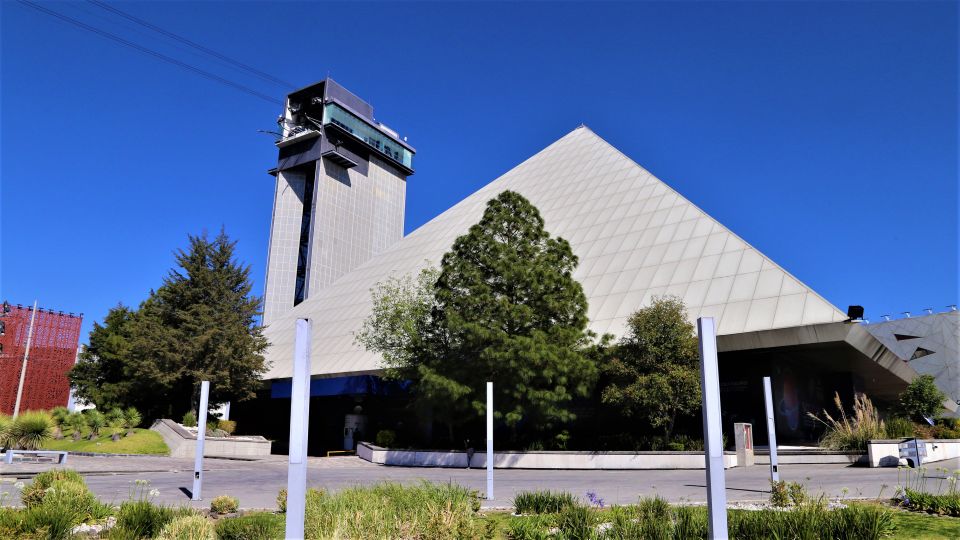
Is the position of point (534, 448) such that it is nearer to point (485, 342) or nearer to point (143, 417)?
point (485, 342)

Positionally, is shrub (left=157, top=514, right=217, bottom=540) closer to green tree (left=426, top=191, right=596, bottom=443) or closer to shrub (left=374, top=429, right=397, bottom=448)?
green tree (left=426, top=191, right=596, bottom=443)

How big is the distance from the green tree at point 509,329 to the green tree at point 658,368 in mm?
1377

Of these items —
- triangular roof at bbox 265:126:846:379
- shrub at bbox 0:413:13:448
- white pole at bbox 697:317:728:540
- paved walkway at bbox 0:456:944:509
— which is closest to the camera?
white pole at bbox 697:317:728:540

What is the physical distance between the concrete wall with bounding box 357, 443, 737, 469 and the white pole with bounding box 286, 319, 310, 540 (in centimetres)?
1716

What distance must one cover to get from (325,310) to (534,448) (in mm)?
23845

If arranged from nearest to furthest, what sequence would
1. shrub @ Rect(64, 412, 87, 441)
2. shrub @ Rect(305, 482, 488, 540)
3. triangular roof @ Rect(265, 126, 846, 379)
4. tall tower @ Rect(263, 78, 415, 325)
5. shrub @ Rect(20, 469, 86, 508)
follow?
1. shrub @ Rect(305, 482, 488, 540)
2. shrub @ Rect(20, 469, 86, 508)
3. triangular roof @ Rect(265, 126, 846, 379)
4. shrub @ Rect(64, 412, 87, 441)
5. tall tower @ Rect(263, 78, 415, 325)

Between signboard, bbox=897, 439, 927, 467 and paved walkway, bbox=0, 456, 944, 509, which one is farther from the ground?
signboard, bbox=897, 439, 927, 467

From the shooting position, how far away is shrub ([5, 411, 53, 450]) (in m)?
25.2

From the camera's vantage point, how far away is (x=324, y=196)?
72875 millimetres

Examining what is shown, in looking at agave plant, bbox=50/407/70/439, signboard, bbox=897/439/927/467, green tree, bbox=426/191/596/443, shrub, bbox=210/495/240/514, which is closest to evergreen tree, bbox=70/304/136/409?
agave plant, bbox=50/407/70/439

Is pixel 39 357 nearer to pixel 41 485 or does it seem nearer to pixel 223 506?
pixel 41 485

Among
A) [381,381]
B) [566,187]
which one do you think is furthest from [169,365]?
[566,187]

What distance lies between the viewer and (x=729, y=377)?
90.0 ft

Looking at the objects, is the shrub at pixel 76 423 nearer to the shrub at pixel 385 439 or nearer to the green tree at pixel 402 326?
the green tree at pixel 402 326
